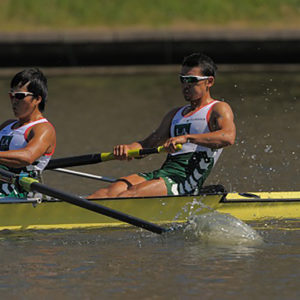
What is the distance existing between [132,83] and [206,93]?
1343cm

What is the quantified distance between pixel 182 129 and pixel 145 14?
18.4 metres

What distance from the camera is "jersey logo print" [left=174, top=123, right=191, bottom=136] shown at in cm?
877

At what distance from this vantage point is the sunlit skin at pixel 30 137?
8023 mm

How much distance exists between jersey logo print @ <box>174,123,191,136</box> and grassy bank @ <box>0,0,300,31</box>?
56.3 feet

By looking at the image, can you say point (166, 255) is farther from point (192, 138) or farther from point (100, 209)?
point (192, 138)

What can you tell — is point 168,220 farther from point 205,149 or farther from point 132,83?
point 132,83

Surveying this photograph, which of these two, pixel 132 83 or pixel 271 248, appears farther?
pixel 132 83

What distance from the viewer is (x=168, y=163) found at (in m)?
8.80

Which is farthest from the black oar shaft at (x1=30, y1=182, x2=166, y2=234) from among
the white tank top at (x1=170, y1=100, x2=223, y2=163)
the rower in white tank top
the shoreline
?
the shoreline

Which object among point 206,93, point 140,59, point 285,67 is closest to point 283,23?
point 285,67

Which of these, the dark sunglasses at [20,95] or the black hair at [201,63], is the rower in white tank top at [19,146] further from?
the black hair at [201,63]

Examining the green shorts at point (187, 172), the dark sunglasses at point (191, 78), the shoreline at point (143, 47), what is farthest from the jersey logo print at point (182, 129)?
the shoreline at point (143, 47)

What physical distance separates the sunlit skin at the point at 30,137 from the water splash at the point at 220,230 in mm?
1517

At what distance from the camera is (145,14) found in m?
26.8
